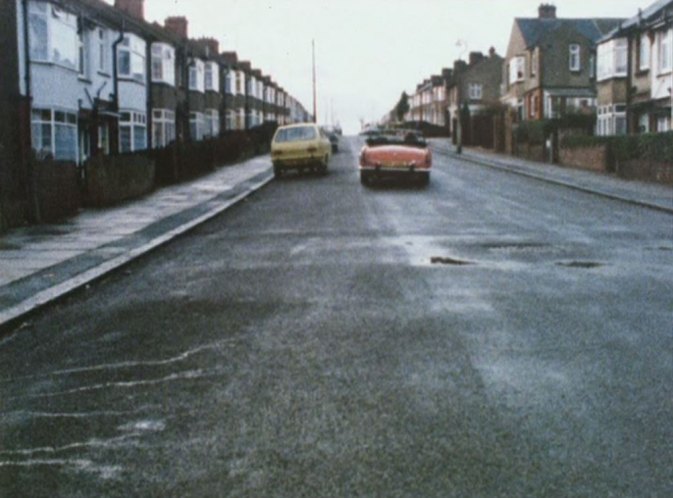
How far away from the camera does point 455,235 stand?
15.7 m

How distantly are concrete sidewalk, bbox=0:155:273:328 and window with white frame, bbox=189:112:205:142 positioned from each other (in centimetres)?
2793

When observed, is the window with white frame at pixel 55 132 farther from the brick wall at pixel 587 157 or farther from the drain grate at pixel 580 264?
the drain grate at pixel 580 264

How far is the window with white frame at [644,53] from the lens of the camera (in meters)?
41.8

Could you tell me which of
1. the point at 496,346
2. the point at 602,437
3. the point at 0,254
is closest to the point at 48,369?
the point at 496,346

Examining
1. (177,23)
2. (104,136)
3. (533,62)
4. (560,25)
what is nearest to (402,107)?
(533,62)

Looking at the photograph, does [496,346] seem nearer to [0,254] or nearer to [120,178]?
[0,254]

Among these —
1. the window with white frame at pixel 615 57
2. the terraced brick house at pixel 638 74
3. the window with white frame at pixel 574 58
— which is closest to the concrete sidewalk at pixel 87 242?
the terraced brick house at pixel 638 74

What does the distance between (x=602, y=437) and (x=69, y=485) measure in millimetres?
2767

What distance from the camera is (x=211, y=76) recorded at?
6222 cm

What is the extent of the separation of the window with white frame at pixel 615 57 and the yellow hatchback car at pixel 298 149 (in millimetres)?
18397

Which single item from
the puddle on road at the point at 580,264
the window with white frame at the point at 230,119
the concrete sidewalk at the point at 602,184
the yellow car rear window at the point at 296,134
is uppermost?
the window with white frame at the point at 230,119

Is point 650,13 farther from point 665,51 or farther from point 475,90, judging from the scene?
point 475,90

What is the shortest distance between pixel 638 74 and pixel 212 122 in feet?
99.4

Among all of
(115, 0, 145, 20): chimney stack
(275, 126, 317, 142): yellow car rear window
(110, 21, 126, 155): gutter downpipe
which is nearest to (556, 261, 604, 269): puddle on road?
(275, 126, 317, 142): yellow car rear window
